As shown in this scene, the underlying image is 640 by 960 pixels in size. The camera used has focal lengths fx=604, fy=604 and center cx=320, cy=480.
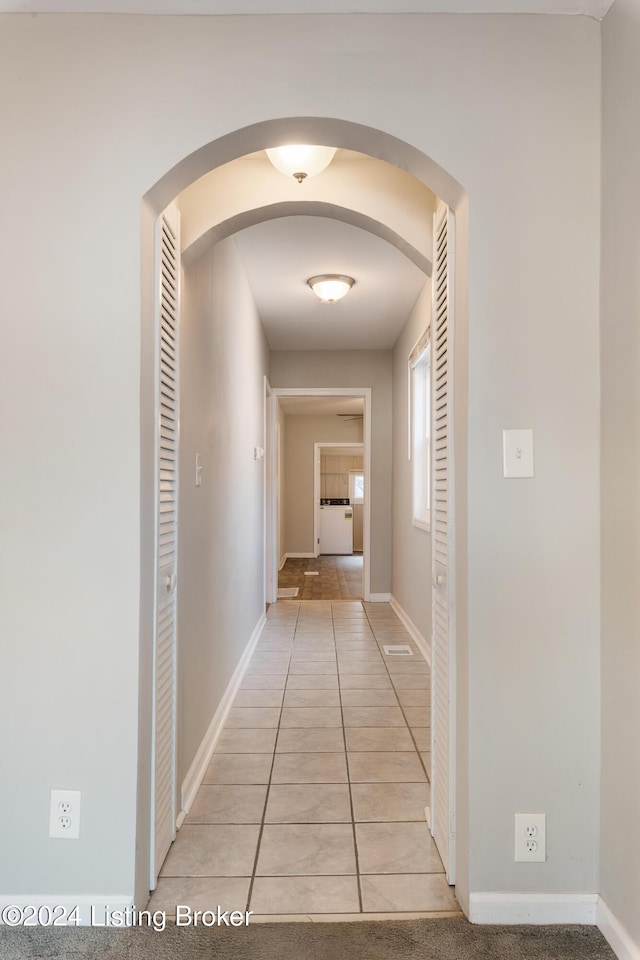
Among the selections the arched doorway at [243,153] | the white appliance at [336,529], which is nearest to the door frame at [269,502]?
the arched doorway at [243,153]

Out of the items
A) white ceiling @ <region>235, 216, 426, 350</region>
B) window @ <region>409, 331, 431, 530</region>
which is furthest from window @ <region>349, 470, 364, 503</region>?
window @ <region>409, 331, 431, 530</region>

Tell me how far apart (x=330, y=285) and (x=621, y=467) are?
2.92m

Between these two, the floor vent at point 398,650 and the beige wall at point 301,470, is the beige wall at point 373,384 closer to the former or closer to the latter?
the floor vent at point 398,650

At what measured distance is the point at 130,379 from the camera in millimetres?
1615

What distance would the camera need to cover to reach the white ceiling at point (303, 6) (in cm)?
158

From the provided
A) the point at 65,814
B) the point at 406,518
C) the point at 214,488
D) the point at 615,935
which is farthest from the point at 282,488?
the point at 615,935

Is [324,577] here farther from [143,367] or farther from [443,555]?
[143,367]

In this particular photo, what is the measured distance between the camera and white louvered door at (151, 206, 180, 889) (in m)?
1.79

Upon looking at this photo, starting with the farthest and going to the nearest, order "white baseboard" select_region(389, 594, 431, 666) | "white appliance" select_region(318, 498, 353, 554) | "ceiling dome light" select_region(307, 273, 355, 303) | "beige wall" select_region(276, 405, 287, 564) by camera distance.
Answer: "white appliance" select_region(318, 498, 353, 554) < "beige wall" select_region(276, 405, 287, 564) < "white baseboard" select_region(389, 594, 431, 666) < "ceiling dome light" select_region(307, 273, 355, 303)

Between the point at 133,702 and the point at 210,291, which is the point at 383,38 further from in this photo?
the point at 133,702

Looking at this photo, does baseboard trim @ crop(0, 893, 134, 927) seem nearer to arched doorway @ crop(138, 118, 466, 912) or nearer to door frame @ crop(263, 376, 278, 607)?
arched doorway @ crop(138, 118, 466, 912)

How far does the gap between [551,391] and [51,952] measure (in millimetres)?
1916

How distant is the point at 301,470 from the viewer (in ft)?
35.0

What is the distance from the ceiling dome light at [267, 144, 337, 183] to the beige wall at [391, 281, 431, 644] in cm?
187
